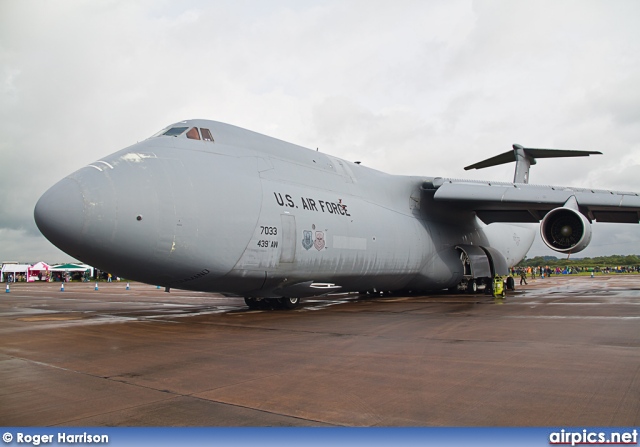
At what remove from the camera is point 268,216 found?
9945mm

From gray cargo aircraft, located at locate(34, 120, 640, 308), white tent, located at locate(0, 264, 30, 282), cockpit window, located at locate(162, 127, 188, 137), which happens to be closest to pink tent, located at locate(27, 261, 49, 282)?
white tent, located at locate(0, 264, 30, 282)

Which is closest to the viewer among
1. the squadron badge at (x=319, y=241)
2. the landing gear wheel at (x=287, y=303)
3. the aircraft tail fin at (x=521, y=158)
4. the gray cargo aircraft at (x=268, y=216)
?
the gray cargo aircraft at (x=268, y=216)

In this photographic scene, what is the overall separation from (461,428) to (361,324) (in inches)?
228

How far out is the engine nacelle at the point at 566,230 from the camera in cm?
1370

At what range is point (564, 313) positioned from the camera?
10.1 metres

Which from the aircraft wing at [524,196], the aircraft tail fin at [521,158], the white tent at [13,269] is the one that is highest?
the aircraft tail fin at [521,158]

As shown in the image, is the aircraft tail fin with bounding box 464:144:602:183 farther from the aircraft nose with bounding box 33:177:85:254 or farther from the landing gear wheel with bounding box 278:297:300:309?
the aircraft nose with bounding box 33:177:85:254

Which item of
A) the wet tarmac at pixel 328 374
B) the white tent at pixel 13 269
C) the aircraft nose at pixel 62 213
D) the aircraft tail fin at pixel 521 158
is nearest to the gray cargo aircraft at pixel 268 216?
the aircraft nose at pixel 62 213

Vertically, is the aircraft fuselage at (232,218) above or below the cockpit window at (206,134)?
below

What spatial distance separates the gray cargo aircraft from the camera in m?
7.92

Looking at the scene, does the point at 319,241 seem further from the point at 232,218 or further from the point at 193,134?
the point at 193,134

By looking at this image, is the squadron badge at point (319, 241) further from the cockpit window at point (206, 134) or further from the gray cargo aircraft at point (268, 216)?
the cockpit window at point (206, 134)

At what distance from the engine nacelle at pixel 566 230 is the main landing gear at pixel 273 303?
7.54 meters

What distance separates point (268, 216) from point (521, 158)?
15.2 m
